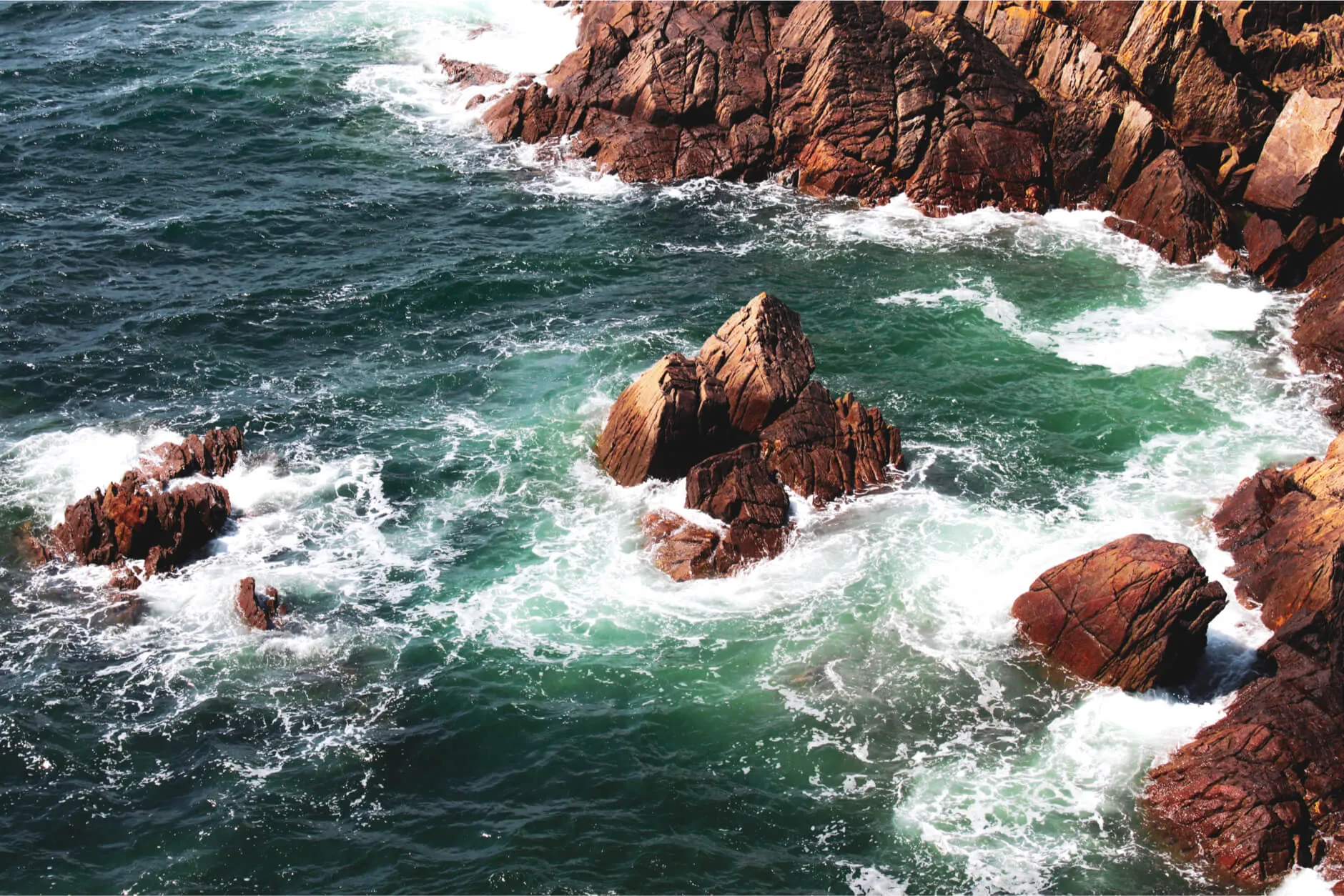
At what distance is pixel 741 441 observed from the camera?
3541 centimetres

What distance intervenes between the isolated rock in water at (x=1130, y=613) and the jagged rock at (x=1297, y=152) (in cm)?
2537

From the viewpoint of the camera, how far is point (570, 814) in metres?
25.3

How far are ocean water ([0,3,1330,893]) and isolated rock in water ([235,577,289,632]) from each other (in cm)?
41

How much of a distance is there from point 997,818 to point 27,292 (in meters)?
41.0

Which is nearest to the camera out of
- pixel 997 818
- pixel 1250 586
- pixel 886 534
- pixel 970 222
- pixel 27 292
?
pixel 997 818

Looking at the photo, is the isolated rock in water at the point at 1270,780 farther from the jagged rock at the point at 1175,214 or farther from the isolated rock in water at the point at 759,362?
the jagged rock at the point at 1175,214

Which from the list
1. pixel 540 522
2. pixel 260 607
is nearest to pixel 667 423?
pixel 540 522

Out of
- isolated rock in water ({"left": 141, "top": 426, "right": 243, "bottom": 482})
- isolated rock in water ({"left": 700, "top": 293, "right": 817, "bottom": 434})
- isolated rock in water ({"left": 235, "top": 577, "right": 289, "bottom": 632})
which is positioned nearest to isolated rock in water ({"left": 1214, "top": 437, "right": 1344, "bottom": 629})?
isolated rock in water ({"left": 700, "top": 293, "right": 817, "bottom": 434})

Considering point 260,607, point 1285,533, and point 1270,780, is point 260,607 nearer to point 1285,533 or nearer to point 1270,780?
point 1270,780

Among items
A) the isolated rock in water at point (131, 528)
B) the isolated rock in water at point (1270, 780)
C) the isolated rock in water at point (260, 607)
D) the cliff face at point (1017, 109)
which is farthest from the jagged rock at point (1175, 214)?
the isolated rock in water at point (131, 528)

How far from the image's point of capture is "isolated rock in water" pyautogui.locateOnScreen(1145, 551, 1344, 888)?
23.9 metres

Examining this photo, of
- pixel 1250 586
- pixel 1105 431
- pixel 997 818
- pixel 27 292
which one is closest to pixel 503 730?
pixel 997 818

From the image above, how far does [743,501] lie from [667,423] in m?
3.39

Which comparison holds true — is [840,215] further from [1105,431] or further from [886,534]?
[886,534]
